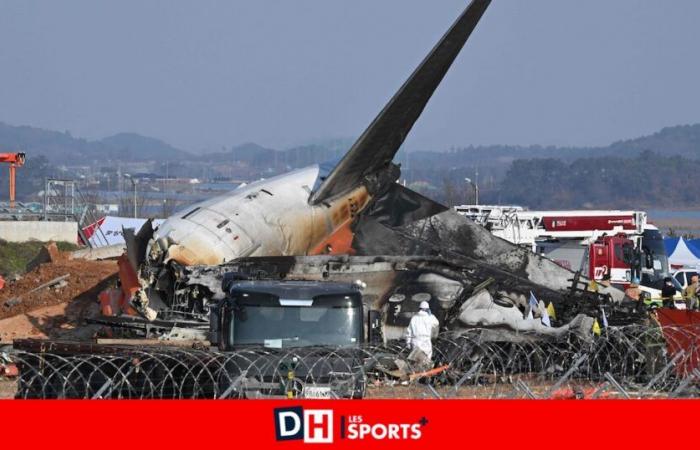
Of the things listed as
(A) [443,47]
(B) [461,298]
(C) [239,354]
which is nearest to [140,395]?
(C) [239,354]

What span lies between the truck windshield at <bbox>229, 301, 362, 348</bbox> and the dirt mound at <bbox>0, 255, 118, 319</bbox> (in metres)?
14.6

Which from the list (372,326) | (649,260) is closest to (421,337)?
(372,326)

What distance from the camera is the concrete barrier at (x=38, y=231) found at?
62.2 metres

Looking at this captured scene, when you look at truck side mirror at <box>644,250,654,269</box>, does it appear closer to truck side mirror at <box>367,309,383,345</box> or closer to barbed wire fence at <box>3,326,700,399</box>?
barbed wire fence at <box>3,326,700,399</box>

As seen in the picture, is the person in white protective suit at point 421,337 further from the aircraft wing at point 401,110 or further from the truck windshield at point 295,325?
the aircraft wing at point 401,110

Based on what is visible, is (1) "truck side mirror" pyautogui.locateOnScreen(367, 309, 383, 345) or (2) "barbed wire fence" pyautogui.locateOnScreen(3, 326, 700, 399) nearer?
(2) "barbed wire fence" pyautogui.locateOnScreen(3, 326, 700, 399)

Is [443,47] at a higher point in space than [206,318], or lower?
higher

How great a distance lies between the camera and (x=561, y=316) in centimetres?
2817

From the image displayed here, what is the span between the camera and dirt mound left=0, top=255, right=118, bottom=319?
106 feet

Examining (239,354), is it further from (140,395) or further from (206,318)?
(206,318)
